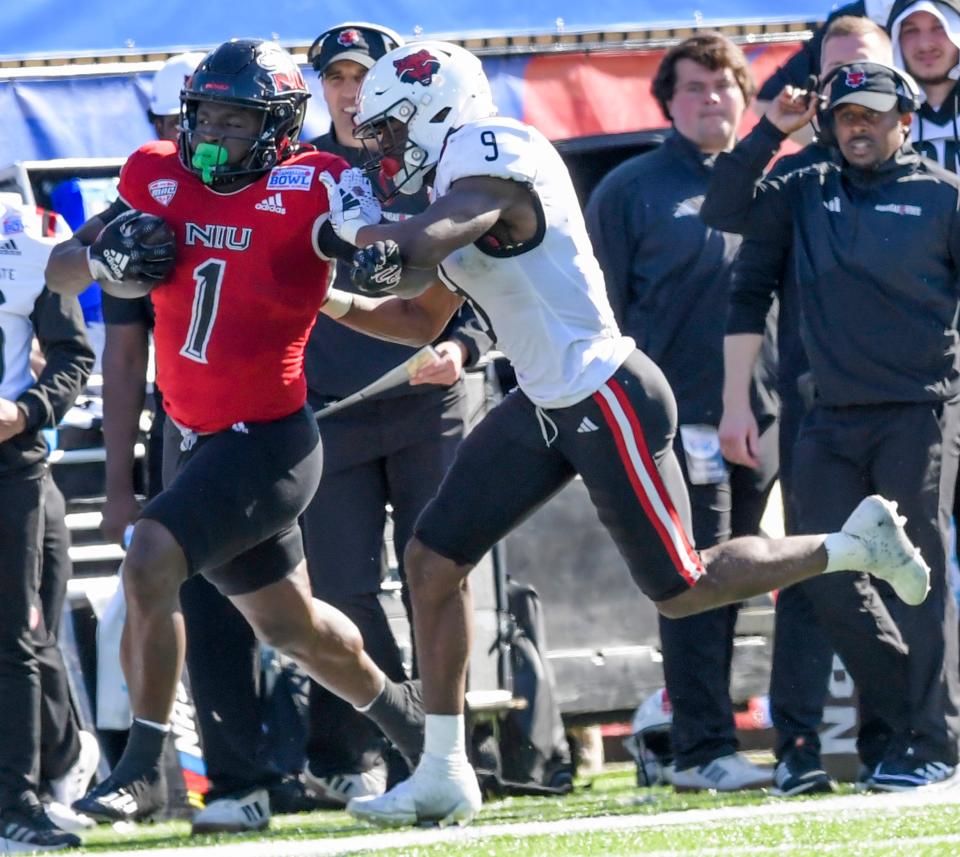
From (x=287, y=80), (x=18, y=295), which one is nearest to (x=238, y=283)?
(x=287, y=80)

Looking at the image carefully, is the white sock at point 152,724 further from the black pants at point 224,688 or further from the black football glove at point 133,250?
the black football glove at point 133,250

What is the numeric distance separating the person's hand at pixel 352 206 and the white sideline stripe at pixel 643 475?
0.69 meters

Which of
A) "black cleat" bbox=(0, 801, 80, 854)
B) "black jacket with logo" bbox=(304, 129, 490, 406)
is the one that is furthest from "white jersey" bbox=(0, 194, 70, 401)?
"black cleat" bbox=(0, 801, 80, 854)

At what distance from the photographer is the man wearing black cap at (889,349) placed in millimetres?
5836

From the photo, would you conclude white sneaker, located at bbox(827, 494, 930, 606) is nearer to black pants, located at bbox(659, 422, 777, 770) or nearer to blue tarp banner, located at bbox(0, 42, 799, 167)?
black pants, located at bbox(659, 422, 777, 770)

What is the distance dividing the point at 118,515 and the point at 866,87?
244cm

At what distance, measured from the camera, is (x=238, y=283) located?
5.29 m

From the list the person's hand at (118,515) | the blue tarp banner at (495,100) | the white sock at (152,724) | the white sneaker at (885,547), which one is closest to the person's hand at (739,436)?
the white sneaker at (885,547)

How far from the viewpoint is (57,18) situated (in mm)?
8266

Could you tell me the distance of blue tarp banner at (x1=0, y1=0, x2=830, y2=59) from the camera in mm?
8258

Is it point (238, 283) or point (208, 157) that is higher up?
point (208, 157)

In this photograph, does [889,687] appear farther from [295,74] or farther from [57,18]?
[57,18]

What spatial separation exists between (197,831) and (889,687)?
6.37 feet

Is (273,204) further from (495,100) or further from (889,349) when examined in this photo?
(495,100)
